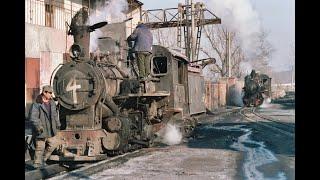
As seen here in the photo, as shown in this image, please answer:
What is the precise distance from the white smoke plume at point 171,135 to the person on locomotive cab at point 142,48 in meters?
2.03

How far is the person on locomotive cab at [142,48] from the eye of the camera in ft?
37.2

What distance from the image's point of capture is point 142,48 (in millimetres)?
11336

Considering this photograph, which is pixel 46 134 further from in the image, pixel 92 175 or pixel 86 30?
pixel 86 30

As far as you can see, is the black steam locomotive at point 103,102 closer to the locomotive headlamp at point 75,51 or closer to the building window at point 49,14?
the locomotive headlamp at point 75,51

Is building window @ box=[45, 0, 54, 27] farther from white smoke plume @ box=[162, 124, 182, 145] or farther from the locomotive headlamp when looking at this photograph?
the locomotive headlamp

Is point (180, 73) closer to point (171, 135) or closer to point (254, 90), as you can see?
point (171, 135)

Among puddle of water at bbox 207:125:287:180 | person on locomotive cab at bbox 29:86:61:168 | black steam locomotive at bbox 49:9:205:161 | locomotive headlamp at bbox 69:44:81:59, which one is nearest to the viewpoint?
puddle of water at bbox 207:125:287:180

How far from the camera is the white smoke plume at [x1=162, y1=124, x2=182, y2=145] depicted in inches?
499

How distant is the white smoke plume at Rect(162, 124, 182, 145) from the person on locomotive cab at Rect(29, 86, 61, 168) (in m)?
4.42

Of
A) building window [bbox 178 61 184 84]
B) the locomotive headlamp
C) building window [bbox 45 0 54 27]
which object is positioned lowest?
building window [bbox 178 61 184 84]

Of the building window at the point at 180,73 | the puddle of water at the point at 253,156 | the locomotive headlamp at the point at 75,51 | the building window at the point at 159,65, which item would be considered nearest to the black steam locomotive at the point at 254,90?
the puddle of water at the point at 253,156

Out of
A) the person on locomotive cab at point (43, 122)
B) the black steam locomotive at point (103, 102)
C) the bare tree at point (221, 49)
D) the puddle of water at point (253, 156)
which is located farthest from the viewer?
the bare tree at point (221, 49)

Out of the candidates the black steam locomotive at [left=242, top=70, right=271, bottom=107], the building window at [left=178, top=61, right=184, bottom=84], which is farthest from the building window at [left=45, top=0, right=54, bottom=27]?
Result: the black steam locomotive at [left=242, top=70, right=271, bottom=107]

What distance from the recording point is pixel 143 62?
11.4m
